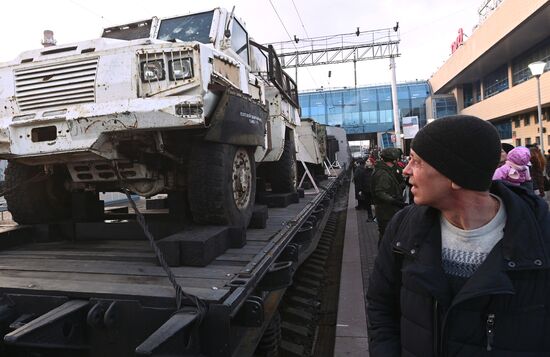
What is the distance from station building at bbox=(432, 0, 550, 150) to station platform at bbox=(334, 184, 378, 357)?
20.9m

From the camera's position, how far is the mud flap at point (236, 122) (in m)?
3.49

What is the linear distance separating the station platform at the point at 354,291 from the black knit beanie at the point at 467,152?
2.63 m

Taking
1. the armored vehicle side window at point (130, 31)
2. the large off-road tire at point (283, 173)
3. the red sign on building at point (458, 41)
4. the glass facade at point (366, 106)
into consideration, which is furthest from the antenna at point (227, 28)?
the glass facade at point (366, 106)

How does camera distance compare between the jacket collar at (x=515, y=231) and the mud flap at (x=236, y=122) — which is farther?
the mud flap at (x=236, y=122)

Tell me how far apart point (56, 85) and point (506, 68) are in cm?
3901

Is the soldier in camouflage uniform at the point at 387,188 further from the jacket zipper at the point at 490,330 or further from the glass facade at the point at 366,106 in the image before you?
the glass facade at the point at 366,106

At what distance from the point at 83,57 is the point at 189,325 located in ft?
7.58

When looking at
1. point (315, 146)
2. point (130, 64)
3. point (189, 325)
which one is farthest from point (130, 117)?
point (315, 146)

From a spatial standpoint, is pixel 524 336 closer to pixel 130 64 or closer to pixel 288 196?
pixel 130 64

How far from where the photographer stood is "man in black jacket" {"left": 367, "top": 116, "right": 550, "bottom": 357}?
136cm

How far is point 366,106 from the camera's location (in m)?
52.4

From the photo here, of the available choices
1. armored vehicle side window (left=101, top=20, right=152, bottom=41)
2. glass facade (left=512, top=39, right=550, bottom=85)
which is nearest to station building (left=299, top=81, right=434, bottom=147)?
glass facade (left=512, top=39, right=550, bottom=85)

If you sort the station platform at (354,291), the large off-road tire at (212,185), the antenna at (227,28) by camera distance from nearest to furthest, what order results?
the large off-road tire at (212,185) → the station platform at (354,291) → the antenna at (227,28)

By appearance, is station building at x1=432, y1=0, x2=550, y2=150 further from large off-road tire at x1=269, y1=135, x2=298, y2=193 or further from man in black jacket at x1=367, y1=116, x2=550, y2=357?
man in black jacket at x1=367, y1=116, x2=550, y2=357
